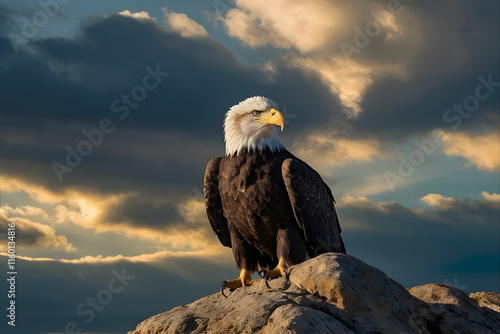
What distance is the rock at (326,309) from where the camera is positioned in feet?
22.7

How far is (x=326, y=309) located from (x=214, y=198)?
431 centimetres

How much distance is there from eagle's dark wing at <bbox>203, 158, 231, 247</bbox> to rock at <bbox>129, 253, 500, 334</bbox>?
2370mm

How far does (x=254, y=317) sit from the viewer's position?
280 inches

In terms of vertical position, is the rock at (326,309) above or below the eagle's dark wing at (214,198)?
below

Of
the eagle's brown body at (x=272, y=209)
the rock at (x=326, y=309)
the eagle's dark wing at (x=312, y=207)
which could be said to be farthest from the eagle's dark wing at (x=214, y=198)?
the rock at (x=326, y=309)

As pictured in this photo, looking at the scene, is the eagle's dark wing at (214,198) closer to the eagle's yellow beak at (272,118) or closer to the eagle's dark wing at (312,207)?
the eagle's yellow beak at (272,118)

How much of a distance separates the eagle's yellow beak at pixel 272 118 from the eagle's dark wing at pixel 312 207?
0.72 metres

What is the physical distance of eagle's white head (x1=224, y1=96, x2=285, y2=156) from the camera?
34.0ft

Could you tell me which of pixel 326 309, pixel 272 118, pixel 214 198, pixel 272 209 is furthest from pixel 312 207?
pixel 326 309

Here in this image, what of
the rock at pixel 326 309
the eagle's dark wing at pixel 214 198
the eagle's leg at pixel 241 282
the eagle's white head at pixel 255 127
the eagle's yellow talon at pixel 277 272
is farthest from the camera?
the eagle's dark wing at pixel 214 198

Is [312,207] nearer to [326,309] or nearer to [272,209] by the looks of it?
[272,209]

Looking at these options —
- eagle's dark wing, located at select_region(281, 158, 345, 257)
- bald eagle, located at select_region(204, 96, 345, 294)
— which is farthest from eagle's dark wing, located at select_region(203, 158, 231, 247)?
eagle's dark wing, located at select_region(281, 158, 345, 257)

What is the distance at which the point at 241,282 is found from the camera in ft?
33.0

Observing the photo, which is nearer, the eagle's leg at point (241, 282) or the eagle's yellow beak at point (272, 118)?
the eagle's leg at point (241, 282)
